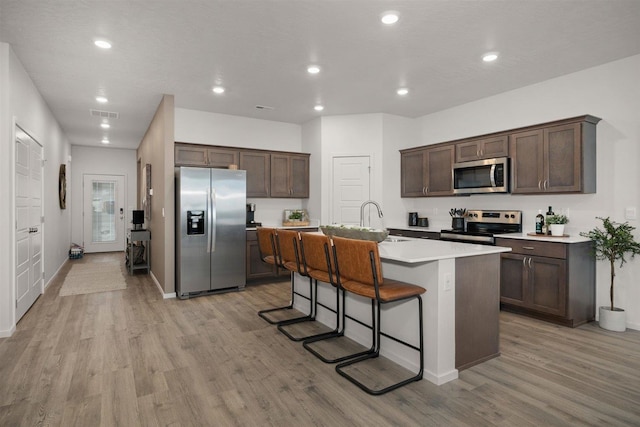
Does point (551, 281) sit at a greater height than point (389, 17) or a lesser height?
lesser

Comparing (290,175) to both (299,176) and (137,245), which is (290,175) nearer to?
(299,176)

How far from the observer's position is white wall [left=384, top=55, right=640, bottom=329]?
3.74m

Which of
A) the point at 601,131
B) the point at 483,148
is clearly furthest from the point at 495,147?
the point at 601,131

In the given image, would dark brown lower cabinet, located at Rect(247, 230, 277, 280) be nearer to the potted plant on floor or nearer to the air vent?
the air vent

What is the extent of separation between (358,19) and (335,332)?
2.73 meters

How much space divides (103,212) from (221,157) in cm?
555

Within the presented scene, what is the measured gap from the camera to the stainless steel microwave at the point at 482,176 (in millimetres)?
4578

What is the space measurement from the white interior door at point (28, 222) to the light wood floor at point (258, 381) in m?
0.47

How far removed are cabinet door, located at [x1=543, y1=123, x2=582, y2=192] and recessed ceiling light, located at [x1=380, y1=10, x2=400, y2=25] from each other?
2.31m

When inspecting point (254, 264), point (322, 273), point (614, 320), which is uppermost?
point (322, 273)

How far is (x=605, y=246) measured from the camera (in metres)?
3.69

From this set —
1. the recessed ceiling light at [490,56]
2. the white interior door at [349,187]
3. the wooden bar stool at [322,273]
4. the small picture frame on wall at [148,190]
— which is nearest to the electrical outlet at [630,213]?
the recessed ceiling light at [490,56]

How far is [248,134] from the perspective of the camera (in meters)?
6.27

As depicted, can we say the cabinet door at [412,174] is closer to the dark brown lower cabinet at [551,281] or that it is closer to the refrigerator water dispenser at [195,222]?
the dark brown lower cabinet at [551,281]
